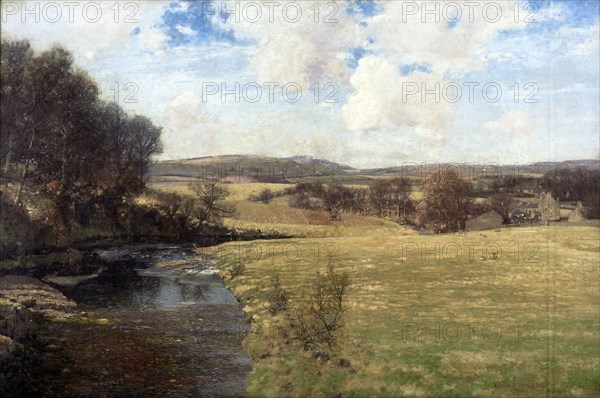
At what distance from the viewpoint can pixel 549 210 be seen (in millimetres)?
9484

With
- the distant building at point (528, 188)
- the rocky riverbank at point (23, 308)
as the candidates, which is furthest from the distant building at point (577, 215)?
the rocky riverbank at point (23, 308)

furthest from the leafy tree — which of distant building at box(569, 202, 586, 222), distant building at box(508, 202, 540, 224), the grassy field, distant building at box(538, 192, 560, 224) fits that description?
distant building at box(569, 202, 586, 222)

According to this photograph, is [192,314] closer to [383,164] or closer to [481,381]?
[383,164]

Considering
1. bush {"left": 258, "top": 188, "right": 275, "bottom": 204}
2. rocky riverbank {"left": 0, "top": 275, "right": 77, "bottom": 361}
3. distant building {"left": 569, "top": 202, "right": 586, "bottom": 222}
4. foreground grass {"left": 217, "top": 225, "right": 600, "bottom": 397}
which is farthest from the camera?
bush {"left": 258, "top": 188, "right": 275, "bottom": 204}

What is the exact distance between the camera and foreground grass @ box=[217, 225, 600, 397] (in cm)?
772

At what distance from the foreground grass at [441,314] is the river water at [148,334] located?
592 mm

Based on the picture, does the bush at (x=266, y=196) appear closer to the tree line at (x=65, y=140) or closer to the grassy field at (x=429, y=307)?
the grassy field at (x=429, y=307)

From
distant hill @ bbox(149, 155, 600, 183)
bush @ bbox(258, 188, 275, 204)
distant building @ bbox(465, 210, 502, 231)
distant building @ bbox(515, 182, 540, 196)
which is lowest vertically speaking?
distant building @ bbox(465, 210, 502, 231)

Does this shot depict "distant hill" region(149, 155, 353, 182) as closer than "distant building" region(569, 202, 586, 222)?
No

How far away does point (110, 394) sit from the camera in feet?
25.6

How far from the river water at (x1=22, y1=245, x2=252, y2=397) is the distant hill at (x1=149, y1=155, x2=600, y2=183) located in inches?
82.1

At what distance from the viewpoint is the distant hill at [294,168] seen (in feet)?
31.5

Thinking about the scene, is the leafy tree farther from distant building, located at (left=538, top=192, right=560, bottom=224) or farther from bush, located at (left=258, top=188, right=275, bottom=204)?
bush, located at (left=258, top=188, right=275, bottom=204)

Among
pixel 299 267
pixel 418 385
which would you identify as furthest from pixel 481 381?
pixel 299 267
